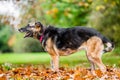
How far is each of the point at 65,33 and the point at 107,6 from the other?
69.6 feet

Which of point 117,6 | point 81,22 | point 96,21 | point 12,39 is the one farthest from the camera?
point 12,39

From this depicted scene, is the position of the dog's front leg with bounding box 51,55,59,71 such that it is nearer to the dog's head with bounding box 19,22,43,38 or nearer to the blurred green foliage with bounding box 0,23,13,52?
the dog's head with bounding box 19,22,43,38

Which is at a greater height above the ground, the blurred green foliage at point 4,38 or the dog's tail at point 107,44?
the blurred green foliage at point 4,38

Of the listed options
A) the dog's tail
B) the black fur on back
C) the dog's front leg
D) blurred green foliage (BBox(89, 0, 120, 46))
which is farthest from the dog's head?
blurred green foliage (BBox(89, 0, 120, 46))

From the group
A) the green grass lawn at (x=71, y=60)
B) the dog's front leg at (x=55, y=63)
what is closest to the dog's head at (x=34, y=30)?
the dog's front leg at (x=55, y=63)

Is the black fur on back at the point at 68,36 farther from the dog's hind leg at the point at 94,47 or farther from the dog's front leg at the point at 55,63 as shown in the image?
the dog's front leg at the point at 55,63

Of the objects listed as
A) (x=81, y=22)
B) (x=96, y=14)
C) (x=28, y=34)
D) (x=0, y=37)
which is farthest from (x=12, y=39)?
(x=28, y=34)

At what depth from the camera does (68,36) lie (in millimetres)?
13828

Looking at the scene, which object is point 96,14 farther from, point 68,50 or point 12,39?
point 12,39

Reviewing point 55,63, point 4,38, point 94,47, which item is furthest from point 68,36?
point 4,38

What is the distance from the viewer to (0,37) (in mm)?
70125

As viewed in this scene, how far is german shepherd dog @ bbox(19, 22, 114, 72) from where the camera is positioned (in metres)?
13.3

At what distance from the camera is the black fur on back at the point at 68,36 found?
1345 cm

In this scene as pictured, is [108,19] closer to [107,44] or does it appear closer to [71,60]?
[71,60]
